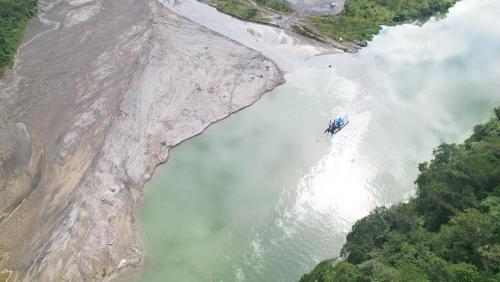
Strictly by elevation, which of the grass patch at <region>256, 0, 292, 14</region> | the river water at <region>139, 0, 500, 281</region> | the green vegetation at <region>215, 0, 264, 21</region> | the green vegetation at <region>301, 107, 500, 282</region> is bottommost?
the river water at <region>139, 0, 500, 281</region>

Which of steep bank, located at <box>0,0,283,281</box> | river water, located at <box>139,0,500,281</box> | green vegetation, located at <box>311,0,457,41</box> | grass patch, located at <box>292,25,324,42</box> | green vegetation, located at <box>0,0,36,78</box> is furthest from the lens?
green vegetation, located at <box>311,0,457,41</box>

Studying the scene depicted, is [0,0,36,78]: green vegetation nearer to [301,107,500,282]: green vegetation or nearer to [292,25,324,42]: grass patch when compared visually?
[292,25,324,42]: grass patch

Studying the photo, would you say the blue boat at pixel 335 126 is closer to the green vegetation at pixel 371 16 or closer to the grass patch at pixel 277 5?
the green vegetation at pixel 371 16

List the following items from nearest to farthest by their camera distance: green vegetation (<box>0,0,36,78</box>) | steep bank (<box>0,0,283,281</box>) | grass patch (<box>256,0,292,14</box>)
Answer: steep bank (<box>0,0,283,281</box>) < green vegetation (<box>0,0,36,78</box>) < grass patch (<box>256,0,292,14</box>)

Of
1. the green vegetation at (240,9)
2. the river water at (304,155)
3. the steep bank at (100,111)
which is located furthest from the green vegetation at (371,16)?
the steep bank at (100,111)

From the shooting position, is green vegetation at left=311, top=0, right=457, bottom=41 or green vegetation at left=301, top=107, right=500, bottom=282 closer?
green vegetation at left=301, top=107, right=500, bottom=282

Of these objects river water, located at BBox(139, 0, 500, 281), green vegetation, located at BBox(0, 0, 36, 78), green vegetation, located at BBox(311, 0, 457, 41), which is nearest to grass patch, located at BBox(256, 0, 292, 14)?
green vegetation, located at BBox(311, 0, 457, 41)

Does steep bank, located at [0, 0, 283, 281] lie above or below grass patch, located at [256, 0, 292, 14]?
below
